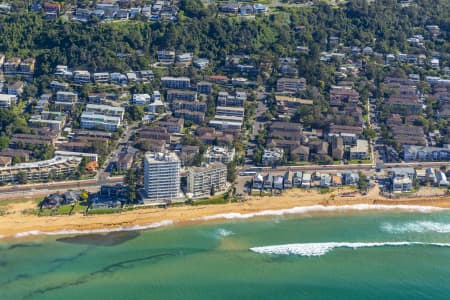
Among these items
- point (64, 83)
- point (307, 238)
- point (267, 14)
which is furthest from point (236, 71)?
point (307, 238)

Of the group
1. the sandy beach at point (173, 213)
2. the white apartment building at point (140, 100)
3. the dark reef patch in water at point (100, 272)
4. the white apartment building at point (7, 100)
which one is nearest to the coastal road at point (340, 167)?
the sandy beach at point (173, 213)

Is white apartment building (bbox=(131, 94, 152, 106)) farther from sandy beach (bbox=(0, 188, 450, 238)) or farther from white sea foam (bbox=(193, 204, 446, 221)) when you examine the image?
white sea foam (bbox=(193, 204, 446, 221))

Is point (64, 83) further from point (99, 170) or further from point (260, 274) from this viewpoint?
point (260, 274)

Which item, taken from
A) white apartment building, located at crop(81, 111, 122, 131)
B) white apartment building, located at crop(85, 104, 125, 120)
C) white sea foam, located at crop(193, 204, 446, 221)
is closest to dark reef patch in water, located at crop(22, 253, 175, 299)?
white sea foam, located at crop(193, 204, 446, 221)

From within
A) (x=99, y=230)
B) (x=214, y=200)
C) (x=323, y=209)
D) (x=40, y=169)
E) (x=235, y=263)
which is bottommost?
(x=235, y=263)

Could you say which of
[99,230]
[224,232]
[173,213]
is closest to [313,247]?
[224,232]

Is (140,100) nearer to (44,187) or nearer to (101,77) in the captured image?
(101,77)

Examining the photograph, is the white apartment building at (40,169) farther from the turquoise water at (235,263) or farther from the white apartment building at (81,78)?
the white apartment building at (81,78)
